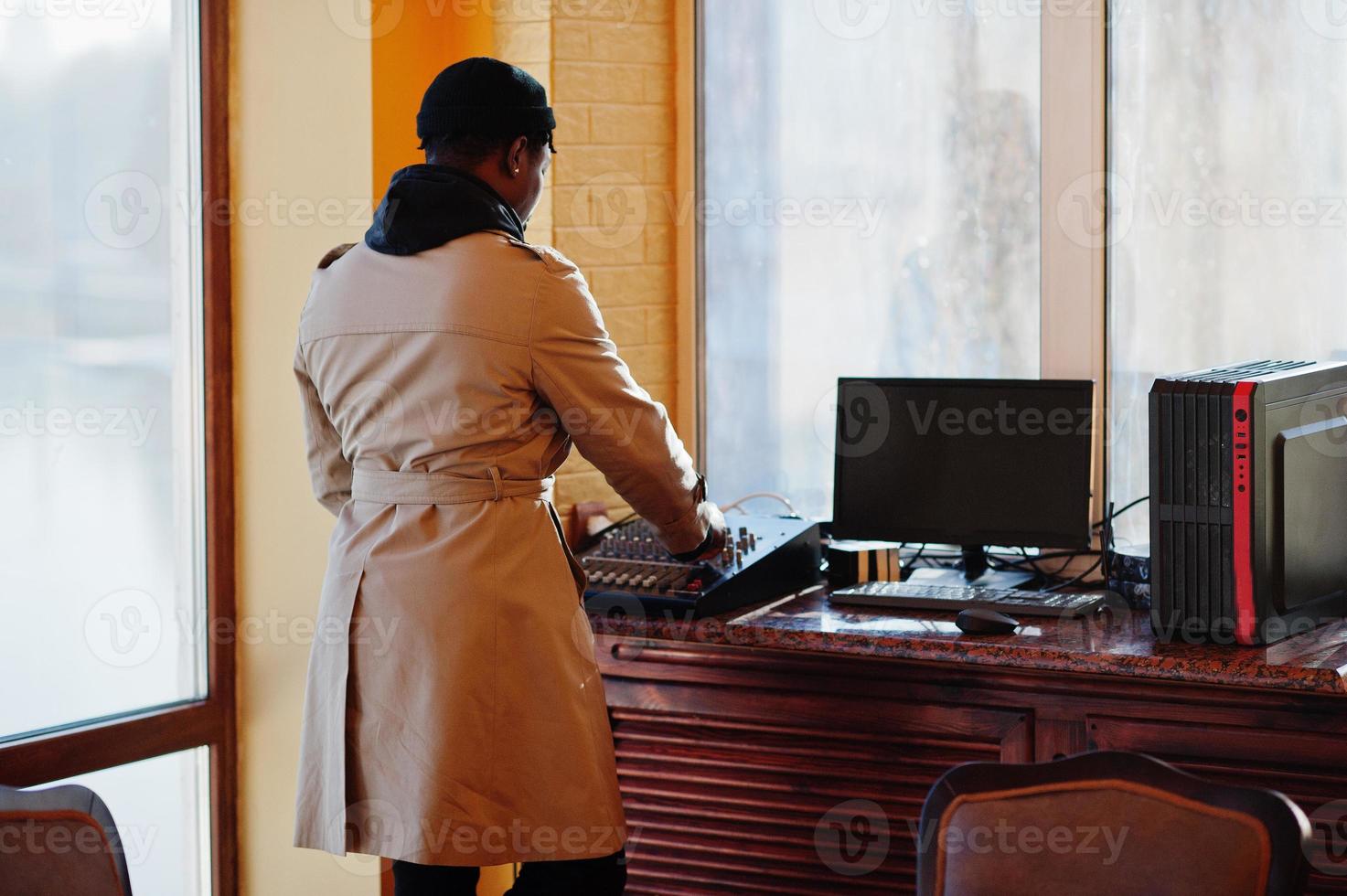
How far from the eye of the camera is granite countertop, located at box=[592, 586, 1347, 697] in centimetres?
192

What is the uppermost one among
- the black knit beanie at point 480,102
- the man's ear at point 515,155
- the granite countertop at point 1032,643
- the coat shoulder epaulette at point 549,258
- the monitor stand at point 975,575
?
the black knit beanie at point 480,102

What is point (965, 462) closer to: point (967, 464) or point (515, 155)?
point (967, 464)

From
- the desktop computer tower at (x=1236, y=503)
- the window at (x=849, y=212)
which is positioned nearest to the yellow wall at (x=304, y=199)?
the window at (x=849, y=212)

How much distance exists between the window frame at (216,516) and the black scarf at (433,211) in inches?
30.5

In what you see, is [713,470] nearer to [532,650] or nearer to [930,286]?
[930,286]

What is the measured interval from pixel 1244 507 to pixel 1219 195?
2.49ft

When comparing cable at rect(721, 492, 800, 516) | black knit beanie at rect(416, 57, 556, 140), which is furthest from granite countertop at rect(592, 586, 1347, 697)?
black knit beanie at rect(416, 57, 556, 140)

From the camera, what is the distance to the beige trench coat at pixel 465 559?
176 cm

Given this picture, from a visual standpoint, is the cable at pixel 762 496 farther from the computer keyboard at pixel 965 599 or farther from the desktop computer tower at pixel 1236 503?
the desktop computer tower at pixel 1236 503

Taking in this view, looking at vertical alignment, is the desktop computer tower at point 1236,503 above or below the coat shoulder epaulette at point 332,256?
below

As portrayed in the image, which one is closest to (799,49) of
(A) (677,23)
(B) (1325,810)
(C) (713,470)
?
(A) (677,23)

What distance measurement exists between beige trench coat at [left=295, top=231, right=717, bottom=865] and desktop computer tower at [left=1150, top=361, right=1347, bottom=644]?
0.78 m

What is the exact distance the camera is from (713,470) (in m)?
2.93

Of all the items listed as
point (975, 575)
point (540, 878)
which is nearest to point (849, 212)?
point (975, 575)
